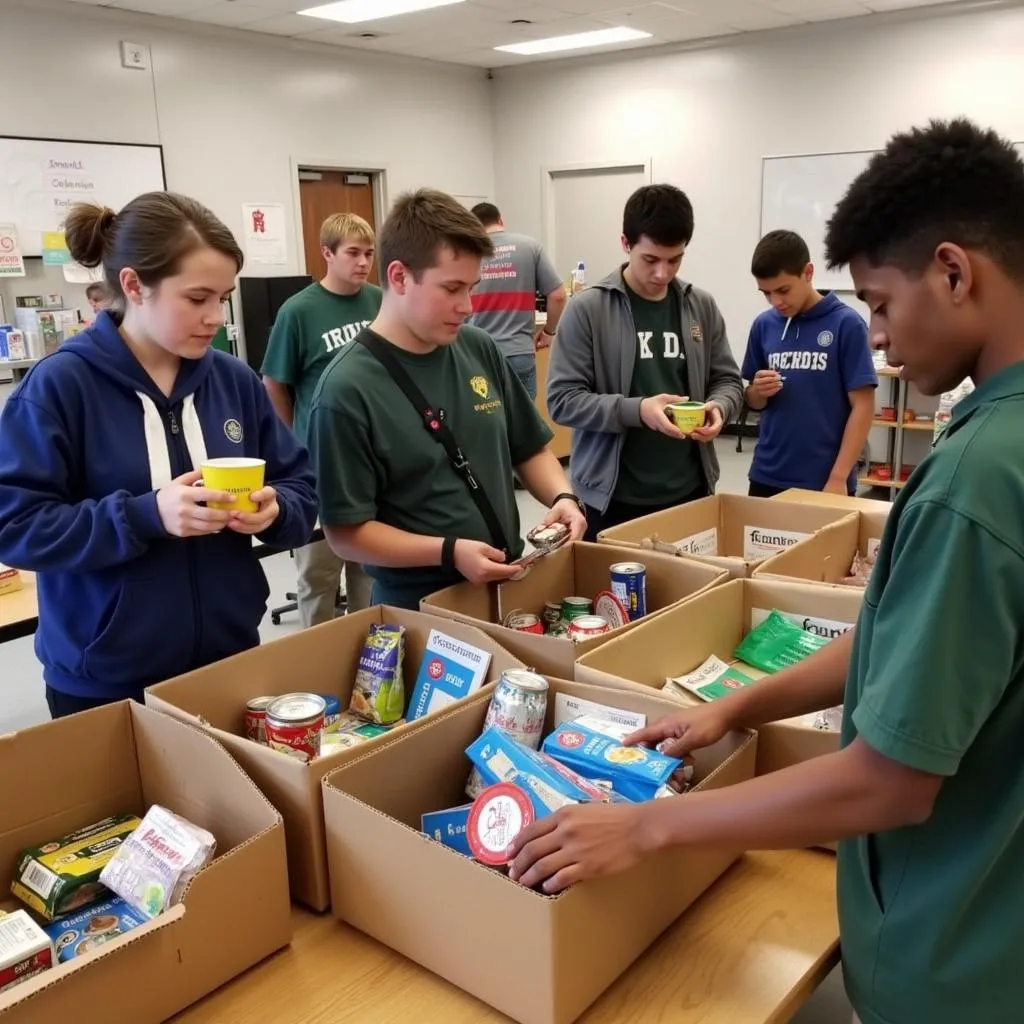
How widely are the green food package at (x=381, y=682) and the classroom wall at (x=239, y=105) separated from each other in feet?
17.4

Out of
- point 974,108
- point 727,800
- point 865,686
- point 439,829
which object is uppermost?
point 974,108

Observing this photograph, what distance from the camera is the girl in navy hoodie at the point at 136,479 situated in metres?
1.39

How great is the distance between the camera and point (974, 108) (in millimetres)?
6504

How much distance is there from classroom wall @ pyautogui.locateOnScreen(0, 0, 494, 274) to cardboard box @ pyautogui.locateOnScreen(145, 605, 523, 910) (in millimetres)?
5269

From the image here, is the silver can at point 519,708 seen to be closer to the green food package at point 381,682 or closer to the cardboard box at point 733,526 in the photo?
the green food package at point 381,682

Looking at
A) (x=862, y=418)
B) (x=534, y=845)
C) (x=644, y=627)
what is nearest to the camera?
(x=534, y=845)

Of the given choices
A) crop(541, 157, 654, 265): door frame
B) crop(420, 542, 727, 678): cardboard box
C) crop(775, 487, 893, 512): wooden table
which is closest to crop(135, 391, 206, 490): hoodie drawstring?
crop(420, 542, 727, 678): cardboard box

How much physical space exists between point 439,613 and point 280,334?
212 centimetres

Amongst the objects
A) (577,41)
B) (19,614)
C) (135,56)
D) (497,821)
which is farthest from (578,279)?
(497,821)

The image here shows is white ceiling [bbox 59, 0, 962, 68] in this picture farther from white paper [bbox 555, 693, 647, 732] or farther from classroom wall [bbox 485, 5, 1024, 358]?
white paper [bbox 555, 693, 647, 732]

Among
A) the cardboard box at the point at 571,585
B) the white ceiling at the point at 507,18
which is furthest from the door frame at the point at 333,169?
the cardboard box at the point at 571,585

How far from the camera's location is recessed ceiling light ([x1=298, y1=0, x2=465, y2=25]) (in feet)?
19.8

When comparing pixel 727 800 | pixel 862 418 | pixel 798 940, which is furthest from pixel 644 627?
pixel 862 418

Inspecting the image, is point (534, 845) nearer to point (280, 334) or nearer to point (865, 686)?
point (865, 686)
